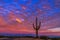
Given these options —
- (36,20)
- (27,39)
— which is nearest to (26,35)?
(27,39)

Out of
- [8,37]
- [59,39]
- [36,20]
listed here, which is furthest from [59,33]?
[8,37]

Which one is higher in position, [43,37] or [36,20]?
[36,20]

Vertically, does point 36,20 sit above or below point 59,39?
above

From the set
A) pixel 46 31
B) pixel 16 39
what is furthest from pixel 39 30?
pixel 16 39

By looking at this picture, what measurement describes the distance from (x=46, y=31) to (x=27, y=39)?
2.47ft

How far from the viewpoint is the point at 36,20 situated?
8.48m

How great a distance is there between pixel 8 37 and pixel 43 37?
47.2 inches

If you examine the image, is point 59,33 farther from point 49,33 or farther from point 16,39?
point 16,39

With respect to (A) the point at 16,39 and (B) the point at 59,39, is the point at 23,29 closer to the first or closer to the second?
(A) the point at 16,39

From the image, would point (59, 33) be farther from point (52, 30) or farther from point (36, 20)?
point (36, 20)

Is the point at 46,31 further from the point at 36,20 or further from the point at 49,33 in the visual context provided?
the point at 36,20

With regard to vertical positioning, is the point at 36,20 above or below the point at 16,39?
above

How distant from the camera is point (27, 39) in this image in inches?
344

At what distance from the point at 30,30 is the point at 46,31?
1.87 ft
